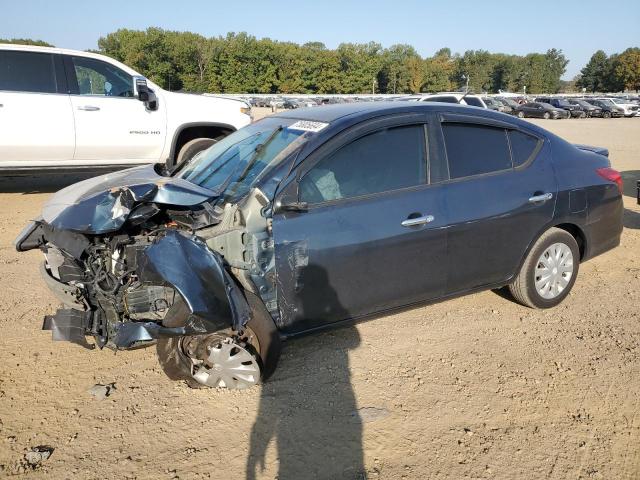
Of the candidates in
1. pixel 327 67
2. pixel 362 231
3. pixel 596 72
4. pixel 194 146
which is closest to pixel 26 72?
pixel 194 146

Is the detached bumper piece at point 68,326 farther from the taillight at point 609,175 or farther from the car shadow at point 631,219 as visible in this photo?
the car shadow at point 631,219

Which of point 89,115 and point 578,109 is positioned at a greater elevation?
point 89,115

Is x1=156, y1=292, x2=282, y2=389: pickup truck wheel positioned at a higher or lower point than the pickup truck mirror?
lower

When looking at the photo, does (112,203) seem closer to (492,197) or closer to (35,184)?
(492,197)

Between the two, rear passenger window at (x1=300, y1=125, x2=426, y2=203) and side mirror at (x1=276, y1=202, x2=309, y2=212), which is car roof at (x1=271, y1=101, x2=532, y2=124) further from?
side mirror at (x1=276, y1=202, x2=309, y2=212)

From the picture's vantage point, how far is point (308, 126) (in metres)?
3.46

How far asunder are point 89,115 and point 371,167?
17.3 ft

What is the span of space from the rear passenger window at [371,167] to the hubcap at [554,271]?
4.65ft

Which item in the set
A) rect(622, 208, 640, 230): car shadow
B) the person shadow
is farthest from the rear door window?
the person shadow

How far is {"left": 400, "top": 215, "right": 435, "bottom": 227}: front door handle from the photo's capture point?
10.9 ft

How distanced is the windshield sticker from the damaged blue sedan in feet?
0.06

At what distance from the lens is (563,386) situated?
3.24m

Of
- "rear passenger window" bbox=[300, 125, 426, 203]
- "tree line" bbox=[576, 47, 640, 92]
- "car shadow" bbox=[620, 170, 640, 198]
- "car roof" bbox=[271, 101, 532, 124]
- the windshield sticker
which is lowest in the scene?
"car shadow" bbox=[620, 170, 640, 198]

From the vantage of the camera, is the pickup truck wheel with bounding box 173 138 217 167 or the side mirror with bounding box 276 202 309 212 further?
the pickup truck wheel with bounding box 173 138 217 167
